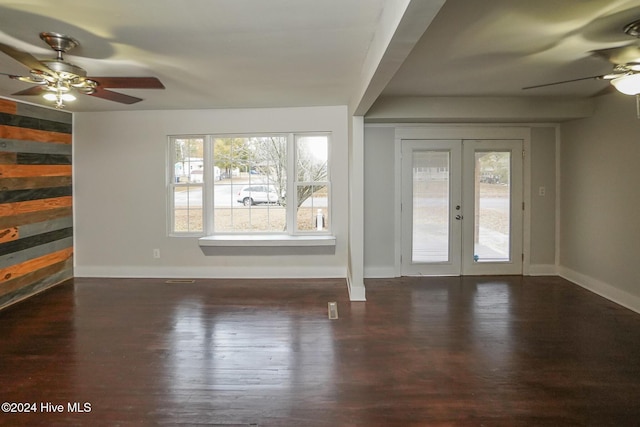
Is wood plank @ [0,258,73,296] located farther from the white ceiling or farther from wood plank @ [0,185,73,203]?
the white ceiling

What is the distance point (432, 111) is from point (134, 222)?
14.4 feet

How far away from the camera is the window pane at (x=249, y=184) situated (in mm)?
5043

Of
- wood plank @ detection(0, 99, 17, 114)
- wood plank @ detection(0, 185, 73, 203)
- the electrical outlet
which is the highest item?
wood plank @ detection(0, 99, 17, 114)

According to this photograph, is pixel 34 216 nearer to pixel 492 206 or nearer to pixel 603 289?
pixel 492 206

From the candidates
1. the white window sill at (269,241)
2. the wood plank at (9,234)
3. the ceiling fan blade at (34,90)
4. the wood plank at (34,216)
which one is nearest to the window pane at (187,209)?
the white window sill at (269,241)

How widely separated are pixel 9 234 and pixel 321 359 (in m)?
3.88

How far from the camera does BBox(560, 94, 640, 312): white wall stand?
3830mm

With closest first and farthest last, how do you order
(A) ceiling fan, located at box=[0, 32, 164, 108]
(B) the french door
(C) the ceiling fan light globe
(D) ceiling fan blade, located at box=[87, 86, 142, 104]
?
(A) ceiling fan, located at box=[0, 32, 164, 108]
(C) the ceiling fan light globe
(D) ceiling fan blade, located at box=[87, 86, 142, 104]
(B) the french door

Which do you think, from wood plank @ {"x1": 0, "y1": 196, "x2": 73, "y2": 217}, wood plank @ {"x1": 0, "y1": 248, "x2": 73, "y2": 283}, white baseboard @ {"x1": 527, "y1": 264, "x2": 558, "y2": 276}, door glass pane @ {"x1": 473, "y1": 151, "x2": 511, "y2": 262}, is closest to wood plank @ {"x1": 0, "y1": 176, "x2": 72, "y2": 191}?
wood plank @ {"x1": 0, "y1": 196, "x2": 73, "y2": 217}

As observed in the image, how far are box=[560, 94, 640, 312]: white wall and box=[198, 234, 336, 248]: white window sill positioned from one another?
3304mm

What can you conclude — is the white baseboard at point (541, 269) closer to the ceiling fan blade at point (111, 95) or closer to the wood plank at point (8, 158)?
the ceiling fan blade at point (111, 95)

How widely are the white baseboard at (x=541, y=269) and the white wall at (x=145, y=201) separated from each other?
9.15 ft

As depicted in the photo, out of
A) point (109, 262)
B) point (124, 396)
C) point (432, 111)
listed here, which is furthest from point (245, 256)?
point (432, 111)

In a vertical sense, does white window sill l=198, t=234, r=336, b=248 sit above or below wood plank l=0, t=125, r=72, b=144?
below
